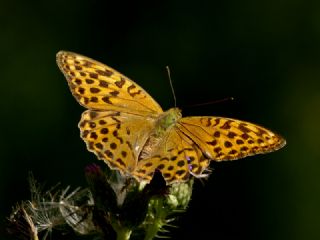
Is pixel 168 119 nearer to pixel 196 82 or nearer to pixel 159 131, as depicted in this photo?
pixel 159 131

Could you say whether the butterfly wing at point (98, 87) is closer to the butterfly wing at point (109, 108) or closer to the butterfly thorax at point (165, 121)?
the butterfly wing at point (109, 108)

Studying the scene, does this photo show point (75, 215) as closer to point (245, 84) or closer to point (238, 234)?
point (238, 234)

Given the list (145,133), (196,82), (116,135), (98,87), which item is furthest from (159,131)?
(196,82)

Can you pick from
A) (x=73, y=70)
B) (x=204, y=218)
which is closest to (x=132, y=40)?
(x=204, y=218)

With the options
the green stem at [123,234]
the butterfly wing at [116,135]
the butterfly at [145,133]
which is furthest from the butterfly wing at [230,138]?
the green stem at [123,234]

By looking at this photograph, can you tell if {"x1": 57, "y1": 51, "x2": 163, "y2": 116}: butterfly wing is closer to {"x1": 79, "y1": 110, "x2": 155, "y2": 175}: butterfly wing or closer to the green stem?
{"x1": 79, "y1": 110, "x2": 155, "y2": 175}: butterfly wing

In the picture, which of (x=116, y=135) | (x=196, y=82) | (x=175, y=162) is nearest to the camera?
(x=175, y=162)

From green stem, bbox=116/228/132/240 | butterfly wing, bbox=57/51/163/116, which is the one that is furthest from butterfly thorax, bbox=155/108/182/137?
green stem, bbox=116/228/132/240
